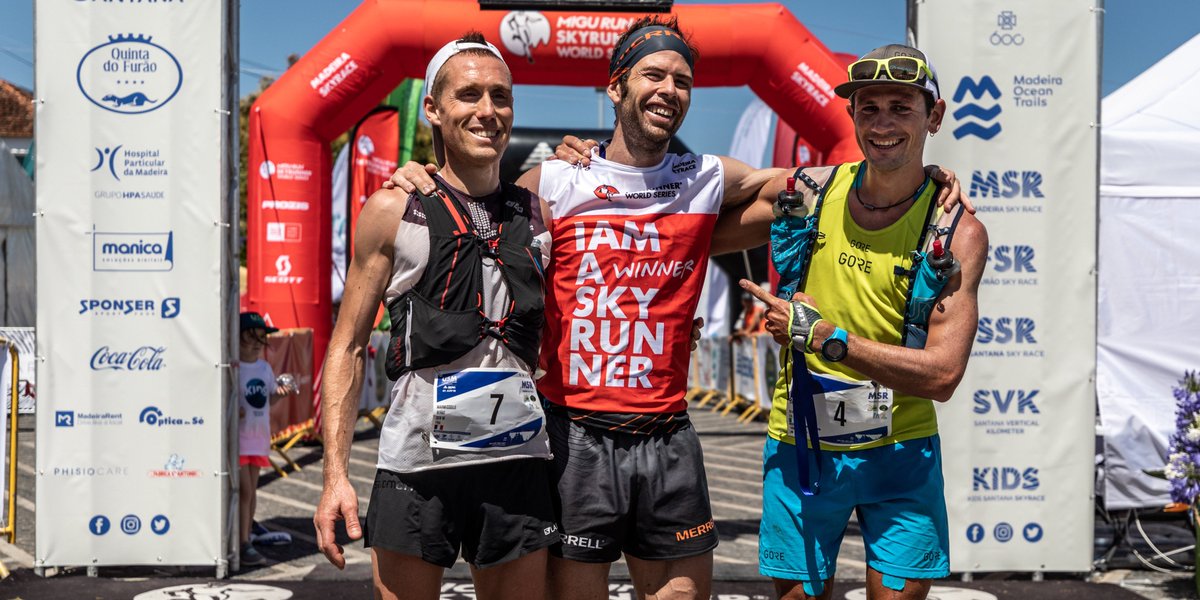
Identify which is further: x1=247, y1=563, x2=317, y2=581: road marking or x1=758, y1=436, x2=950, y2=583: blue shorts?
x1=247, y1=563, x2=317, y2=581: road marking

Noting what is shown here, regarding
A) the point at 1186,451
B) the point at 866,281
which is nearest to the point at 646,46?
the point at 866,281

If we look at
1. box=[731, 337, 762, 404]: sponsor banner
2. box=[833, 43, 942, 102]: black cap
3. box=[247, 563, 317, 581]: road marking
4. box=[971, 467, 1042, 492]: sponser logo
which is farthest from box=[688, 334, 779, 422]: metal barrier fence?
box=[833, 43, 942, 102]: black cap

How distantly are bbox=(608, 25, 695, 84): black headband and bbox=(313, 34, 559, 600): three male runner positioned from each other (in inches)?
19.1

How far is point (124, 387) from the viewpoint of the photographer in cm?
625

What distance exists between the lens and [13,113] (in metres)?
38.9

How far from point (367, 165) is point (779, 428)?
12156 mm

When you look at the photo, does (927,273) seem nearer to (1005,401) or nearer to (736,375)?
(1005,401)

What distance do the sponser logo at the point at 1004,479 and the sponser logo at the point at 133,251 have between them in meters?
4.45

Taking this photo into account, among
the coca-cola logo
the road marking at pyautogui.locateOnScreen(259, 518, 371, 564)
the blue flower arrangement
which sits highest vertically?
the coca-cola logo

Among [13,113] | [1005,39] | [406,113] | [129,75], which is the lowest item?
[129,75]

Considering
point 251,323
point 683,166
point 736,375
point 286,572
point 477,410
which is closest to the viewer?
point 477,410

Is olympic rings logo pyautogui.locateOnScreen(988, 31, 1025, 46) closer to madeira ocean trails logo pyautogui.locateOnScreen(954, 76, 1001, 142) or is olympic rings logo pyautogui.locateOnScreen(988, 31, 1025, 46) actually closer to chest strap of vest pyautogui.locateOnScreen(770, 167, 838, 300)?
madeira ocean trails logo pyautogui.locateOnScreen(954, 76, 1001, 142)

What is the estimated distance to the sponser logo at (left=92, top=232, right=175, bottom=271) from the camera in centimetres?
619

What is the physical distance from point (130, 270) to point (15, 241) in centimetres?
1526
